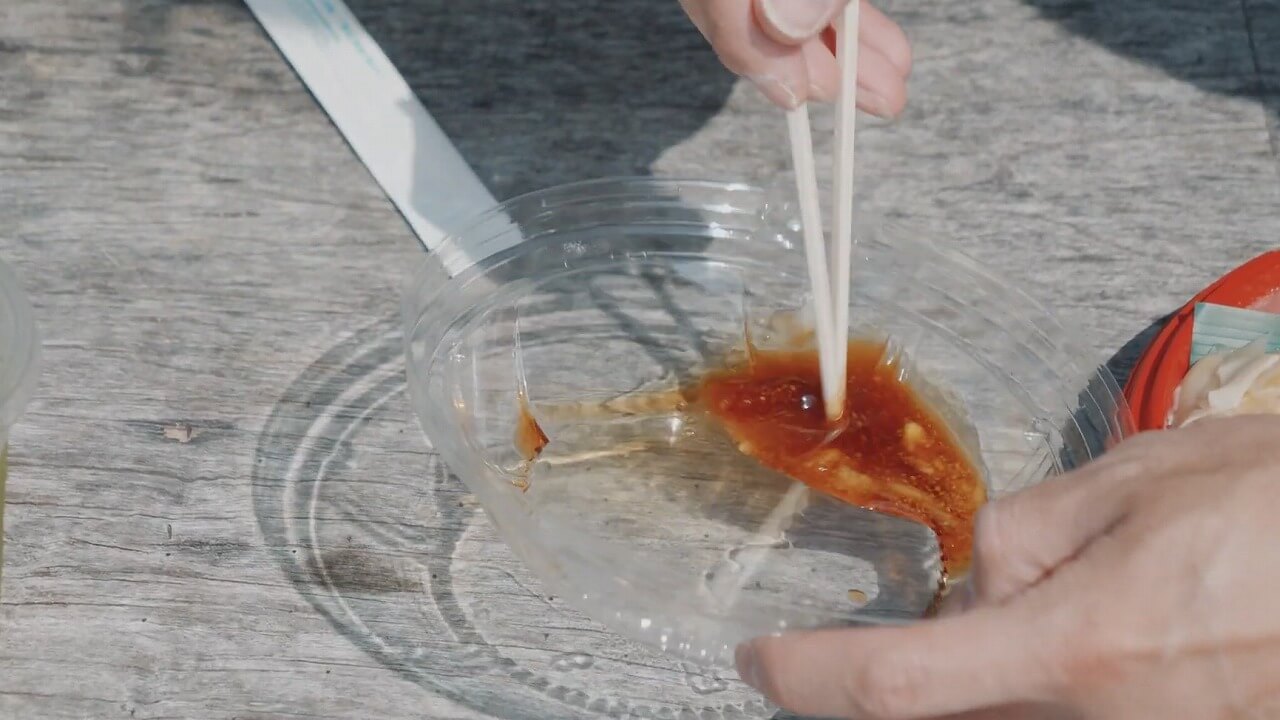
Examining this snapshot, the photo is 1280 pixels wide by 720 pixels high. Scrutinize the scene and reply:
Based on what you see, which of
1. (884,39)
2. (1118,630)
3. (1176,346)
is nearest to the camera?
(1118,630)

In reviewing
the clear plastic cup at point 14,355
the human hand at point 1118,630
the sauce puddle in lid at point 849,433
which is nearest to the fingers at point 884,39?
the sauce puddle in lid at point 849,433

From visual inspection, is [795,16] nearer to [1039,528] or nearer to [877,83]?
[877,83]

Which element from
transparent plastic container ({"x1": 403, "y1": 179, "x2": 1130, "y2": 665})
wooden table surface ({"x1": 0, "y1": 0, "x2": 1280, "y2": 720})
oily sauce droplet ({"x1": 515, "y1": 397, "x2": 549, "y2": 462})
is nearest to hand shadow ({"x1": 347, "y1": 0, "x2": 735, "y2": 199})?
wooden table surface ({"x1": 0, "y1": 0, "x2": 1280, "y2": 720})

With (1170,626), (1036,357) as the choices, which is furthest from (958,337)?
(1170,626)

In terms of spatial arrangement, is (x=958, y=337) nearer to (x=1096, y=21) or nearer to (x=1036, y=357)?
(x=1036, y=357)

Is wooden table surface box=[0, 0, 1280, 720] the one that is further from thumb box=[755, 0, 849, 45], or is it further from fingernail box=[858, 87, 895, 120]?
thumb box=[755, 0, 849, 45]

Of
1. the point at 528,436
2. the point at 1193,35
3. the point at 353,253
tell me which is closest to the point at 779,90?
→ the point at 528,436
